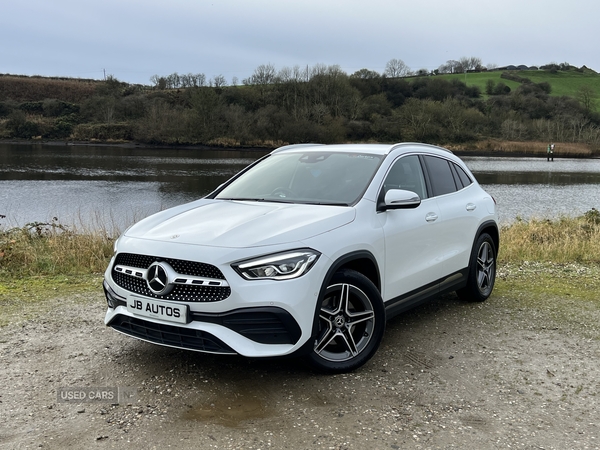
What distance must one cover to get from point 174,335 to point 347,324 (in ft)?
4.09

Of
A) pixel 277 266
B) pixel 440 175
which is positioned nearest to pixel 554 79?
pixel 440 175

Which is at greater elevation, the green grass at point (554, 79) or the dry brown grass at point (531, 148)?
the green grass at point (554, 79)

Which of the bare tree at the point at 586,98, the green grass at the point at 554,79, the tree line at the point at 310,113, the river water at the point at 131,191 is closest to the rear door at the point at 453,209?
the river water at the point at 131,191

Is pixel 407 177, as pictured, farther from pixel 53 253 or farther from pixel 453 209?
pixel 53 253

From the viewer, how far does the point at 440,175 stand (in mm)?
5398

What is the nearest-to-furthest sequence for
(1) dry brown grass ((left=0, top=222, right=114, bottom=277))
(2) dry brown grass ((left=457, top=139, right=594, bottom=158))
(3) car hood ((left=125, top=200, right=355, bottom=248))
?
Result: (3) car hood ((left=125, top=200, right=355, bottom=248))
(1) dry brown grass ((left=0, top=222, right=114, bottom=277))
(2) dry brown grass ((left=457, top=139, right=594, bottom=158))

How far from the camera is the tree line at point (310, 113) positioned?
257 ft

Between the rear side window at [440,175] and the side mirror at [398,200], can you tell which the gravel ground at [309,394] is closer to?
the side mirror at [398,200]

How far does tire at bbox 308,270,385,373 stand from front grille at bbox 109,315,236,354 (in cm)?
67

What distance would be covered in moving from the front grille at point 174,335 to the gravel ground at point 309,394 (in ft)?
1.22

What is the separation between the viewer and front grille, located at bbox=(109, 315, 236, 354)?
3.35m

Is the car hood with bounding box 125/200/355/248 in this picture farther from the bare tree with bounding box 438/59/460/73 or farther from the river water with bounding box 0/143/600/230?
the bare tree with bounding box 438/59/460/73

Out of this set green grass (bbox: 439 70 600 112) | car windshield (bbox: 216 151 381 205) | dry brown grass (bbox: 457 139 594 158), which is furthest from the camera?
green grass (bbox: 439 70 600 112)

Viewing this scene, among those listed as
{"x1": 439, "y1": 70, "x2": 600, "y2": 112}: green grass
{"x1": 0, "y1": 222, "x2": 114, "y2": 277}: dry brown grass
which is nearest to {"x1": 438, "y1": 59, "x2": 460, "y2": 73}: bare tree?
{"x1": 439, "y1": 70, "x2": 600, "y2": 112}: green grass
